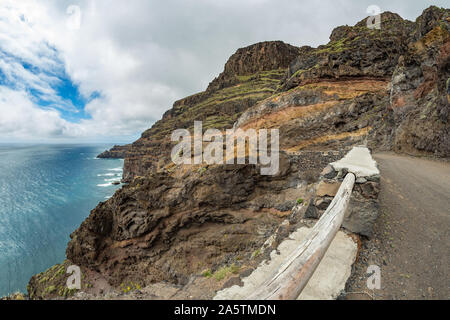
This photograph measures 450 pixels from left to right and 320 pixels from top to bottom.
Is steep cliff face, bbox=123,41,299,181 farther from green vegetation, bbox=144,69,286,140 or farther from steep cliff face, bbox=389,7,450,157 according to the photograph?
steep cliff face, bbox=389,7,450,157

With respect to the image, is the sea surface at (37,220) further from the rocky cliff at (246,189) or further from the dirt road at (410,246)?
the dirt road at (410,246)

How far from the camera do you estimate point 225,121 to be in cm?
4509

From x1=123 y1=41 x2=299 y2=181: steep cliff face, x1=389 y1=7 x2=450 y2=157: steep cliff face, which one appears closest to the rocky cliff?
x1=389 y1=7 x2=450 y2=157: steep cliff face

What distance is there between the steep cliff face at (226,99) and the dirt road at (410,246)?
38.1 meters

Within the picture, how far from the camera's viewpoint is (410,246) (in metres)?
2.73

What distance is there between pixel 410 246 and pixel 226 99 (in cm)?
5759

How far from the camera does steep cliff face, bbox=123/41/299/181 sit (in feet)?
162

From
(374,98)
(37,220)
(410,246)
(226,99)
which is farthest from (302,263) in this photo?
(226,99)

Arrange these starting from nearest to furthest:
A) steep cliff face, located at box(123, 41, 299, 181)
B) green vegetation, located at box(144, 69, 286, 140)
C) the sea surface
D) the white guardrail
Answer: the white guardrail → the sea surface → green vegetation, located at box(144, 69, 286, 140) → steep cliff face, located at box(123, 41, 299, 181)

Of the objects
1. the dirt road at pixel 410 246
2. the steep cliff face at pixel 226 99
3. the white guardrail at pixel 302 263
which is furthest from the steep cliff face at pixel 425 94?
the steep cliff face at pixel 226 99

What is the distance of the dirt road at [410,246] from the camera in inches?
82.6

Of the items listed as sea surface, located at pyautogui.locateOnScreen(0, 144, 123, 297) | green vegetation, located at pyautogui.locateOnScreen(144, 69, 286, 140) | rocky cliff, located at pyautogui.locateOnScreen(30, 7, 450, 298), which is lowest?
sea surface, located at pyautogui.locateOnScreen(0, 144, 123, 297)

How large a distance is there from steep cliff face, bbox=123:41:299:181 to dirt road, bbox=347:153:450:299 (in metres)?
38.1

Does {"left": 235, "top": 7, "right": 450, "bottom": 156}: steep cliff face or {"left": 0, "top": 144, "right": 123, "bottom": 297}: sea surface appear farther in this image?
{"left": 0, "top": 144, "right": 123, "bottom": 297}: sea surface
